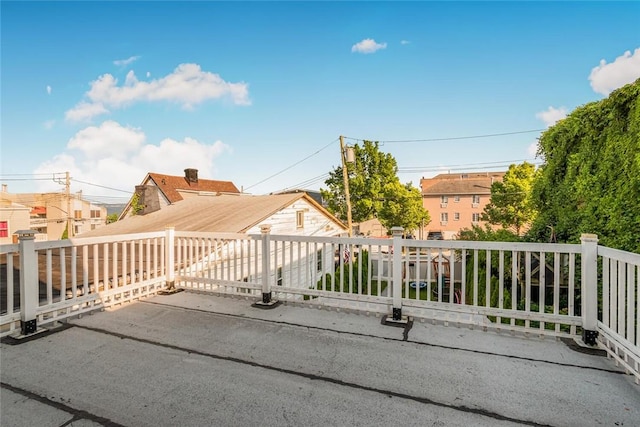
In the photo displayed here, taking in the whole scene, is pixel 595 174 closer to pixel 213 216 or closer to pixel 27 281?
pixel 27 281

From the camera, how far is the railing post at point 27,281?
306cm

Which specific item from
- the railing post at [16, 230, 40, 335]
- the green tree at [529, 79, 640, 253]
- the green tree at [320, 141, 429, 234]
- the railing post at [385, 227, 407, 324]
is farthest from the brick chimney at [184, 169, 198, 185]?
the railing post at [385, 227, 407, 324]

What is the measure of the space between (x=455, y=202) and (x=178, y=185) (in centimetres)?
2897

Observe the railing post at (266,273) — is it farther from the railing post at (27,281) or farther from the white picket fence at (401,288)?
the railing post at (27,281)

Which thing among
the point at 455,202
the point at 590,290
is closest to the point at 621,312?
the point at 590,290

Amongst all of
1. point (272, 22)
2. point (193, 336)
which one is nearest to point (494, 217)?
point (272, 22)

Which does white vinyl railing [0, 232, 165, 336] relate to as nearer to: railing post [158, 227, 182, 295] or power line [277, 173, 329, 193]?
railing post [158, 227, 182, 295]

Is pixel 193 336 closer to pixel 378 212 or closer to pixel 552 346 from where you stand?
pixel 552 346

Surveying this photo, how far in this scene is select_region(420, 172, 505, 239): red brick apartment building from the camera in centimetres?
3356

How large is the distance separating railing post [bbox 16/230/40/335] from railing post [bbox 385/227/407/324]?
3.81 metres

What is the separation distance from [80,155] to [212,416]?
2507cm

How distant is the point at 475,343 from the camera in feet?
9.46

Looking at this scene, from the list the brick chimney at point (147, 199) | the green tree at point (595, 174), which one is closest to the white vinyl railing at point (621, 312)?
the green tree at point (595, 174)

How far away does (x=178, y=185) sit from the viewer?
74.0 ft
